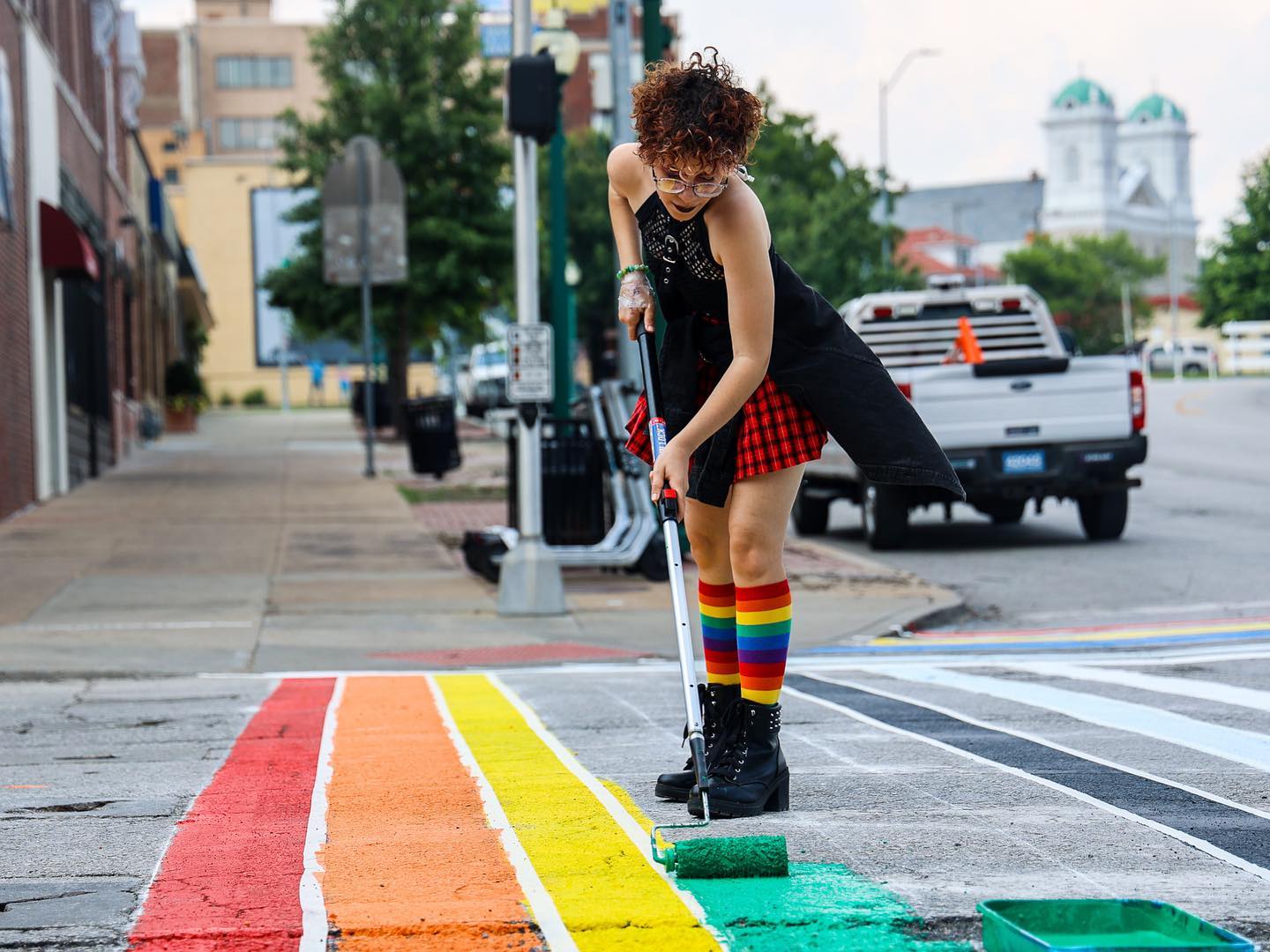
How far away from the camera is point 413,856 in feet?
13.8

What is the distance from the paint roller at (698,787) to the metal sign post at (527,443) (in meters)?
Answer: 6.50

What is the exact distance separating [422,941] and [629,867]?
708mm

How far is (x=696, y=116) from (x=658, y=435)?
90cm

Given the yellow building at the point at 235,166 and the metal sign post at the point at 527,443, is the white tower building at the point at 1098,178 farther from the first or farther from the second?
the metal sign post at the point at 527,443

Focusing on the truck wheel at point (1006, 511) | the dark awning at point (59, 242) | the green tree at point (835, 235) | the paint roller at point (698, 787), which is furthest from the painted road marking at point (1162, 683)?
the green tree at point (835, 235)

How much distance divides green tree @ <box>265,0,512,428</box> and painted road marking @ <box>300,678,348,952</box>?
1200 inches

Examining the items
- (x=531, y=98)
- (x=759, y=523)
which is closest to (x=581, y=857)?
(x=759, y=523)

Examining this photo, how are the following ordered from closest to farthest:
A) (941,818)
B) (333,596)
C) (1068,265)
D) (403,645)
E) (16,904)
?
(16,904) < (941,818) < (403,645) < (333,596) < (1068,265)

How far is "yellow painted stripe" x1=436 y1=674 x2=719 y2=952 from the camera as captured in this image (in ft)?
11.6

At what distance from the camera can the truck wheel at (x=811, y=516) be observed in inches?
686

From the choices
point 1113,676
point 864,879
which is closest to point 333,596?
point 1113,676

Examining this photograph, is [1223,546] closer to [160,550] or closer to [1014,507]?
[1014,507]

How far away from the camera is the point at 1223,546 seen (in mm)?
14906

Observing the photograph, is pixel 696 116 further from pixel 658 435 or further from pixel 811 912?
pixel 811 912
